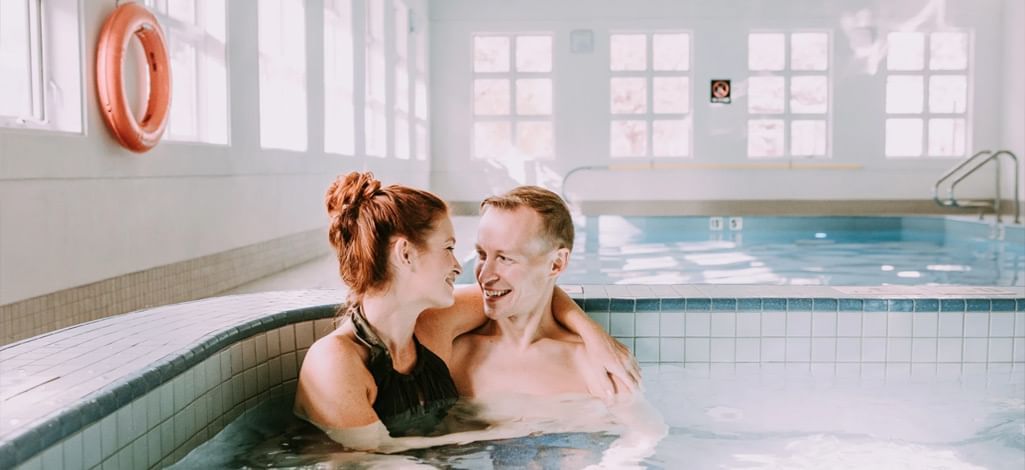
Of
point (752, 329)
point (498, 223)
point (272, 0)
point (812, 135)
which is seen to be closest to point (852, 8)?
point (812, 135)

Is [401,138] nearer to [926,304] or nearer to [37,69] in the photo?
[37,69]

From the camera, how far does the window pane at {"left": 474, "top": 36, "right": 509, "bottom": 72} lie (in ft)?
40.1

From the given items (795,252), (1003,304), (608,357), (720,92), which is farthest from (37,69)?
(720,92)

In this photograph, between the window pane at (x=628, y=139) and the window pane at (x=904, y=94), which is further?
the window pane at (x=628, y=139)

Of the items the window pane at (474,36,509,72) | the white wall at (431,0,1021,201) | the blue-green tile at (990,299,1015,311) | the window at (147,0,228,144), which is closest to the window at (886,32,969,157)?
the white wall at (431,0,1021,201)

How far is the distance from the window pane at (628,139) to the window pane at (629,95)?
17 cm

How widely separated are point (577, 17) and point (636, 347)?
9696mm

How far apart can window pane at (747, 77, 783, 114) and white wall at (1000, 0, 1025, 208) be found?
266cm

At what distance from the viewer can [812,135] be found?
12.2 metres

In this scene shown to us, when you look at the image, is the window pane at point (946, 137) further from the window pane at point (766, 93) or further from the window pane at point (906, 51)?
the window pane at point (766, 93)

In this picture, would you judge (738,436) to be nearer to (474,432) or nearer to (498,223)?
(474,432)

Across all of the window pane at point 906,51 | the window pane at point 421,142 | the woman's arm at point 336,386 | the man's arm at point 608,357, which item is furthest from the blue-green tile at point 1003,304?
the window pane at point 906,51

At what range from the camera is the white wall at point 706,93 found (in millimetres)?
11797

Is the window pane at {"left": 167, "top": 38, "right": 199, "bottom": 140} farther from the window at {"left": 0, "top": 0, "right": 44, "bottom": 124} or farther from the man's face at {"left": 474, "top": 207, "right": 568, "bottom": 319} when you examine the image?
the man's face at {"left": 474, "top": 207, "right": 568, "bottom": 319}
